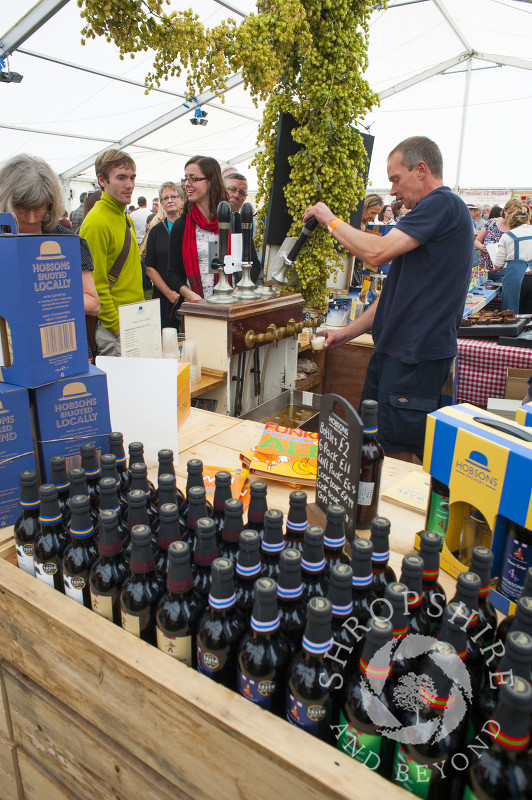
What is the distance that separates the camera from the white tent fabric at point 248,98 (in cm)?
678

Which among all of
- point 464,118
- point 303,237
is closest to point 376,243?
point 303,237

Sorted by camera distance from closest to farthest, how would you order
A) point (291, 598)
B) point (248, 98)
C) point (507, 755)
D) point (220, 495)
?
1. point (507, 755)
2. point (291, 598)
3. point (220, 495)
4. point (248, 98)

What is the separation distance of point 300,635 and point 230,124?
38.3 feet

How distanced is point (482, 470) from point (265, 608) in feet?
1.79

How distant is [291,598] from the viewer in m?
0.88

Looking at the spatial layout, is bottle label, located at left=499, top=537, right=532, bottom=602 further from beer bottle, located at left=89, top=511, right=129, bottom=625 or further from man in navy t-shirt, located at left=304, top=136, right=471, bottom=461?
man in navy t-shirt, located at left=304, top=136, right=471, bottom=461

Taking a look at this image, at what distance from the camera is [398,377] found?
255cm

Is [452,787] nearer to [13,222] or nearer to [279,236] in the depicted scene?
[13,222]

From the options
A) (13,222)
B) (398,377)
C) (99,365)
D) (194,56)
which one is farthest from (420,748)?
(194,56)

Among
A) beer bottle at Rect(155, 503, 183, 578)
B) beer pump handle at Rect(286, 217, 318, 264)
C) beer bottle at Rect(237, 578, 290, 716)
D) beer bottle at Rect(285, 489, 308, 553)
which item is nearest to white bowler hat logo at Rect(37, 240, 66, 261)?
Result: beer bottle at Rect(155, 503, 183, 578)

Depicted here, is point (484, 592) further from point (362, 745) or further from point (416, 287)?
point (416, 287)

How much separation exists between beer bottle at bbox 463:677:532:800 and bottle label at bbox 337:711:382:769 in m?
0.13

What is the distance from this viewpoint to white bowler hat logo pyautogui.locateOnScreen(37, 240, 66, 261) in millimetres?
1279

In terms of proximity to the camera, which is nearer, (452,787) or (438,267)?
(452,787)
